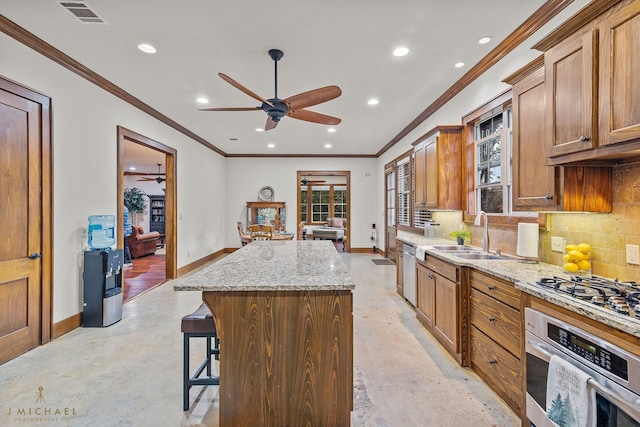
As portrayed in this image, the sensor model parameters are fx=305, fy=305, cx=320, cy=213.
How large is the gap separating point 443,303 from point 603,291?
1.35m

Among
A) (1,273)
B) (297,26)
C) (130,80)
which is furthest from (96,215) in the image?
(297,26)

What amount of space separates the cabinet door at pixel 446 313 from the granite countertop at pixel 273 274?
40.3 inches

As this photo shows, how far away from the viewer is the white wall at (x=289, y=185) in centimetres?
820

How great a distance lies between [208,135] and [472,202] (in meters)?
5.01

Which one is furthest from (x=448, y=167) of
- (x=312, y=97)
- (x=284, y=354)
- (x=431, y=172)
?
(x=284, y=354)

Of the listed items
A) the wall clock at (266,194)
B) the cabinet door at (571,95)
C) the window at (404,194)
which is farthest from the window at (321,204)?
the cabinet door at (571,95)

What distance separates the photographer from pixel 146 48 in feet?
9.31

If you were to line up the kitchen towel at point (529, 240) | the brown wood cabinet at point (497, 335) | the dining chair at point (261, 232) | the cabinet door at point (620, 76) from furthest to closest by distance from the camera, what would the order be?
the dining chair at point (261, 232) → the kitchen towel at point (529, 240) → the brown wood cabinet at point (497, 335) → the cabinet door at point (620, 76)

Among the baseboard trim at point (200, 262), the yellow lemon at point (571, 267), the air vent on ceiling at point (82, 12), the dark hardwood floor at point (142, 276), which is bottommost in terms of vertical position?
the dark hardwood floor at point (142, 276)

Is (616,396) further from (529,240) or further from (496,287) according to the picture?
(529,240)

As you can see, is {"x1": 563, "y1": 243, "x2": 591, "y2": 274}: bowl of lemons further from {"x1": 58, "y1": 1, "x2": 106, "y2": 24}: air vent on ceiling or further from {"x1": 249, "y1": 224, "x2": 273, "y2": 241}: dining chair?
{"x1": 249, "y1": 224, "x2": 273, "y2": 241}: dining chair

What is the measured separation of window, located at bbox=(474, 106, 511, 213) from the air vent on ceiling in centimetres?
356

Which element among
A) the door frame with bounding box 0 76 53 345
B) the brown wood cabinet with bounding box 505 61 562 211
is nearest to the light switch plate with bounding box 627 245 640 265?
the brown wood cabinet with bounding box 505 61 562 211

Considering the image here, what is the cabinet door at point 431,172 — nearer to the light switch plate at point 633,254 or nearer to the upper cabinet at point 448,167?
the upper cabinet at point 448,167
